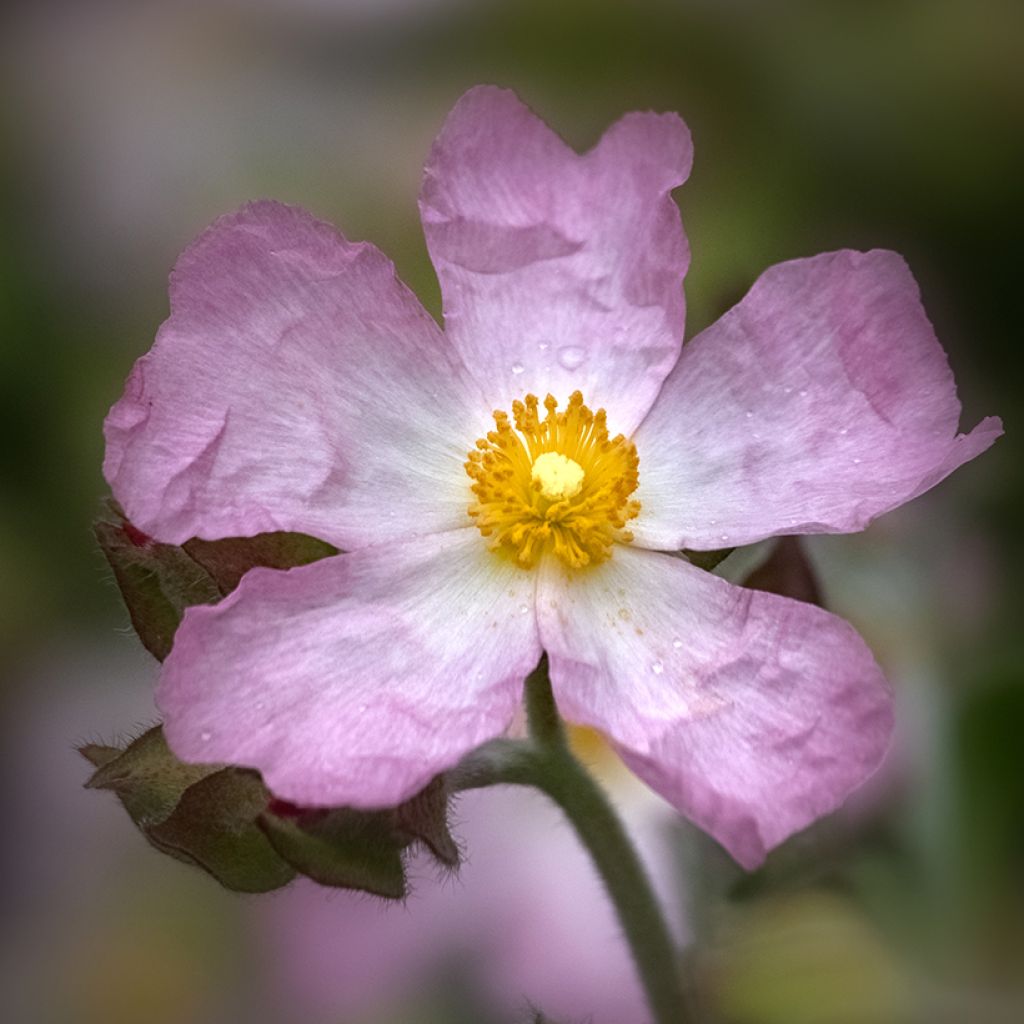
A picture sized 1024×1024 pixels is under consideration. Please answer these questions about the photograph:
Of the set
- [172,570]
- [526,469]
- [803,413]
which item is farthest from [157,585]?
[803,413]

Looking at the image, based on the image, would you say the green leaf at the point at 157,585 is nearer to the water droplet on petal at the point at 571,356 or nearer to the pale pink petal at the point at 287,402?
the pale pink petal at the point at 287,402

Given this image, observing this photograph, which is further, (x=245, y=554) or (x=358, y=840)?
(x=245, y=554)

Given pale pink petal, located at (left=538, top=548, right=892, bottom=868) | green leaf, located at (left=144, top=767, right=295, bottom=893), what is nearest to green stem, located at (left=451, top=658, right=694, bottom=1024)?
pale pink petal, located at (left=538, top=548, right=892, bottom=868)

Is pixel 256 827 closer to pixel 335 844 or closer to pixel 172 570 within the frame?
pixel 335 844

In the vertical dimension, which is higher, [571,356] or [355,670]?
[571,356]

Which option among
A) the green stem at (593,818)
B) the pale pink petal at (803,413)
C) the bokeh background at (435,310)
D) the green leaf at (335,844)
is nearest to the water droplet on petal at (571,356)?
the pale pink petal at (803,413)

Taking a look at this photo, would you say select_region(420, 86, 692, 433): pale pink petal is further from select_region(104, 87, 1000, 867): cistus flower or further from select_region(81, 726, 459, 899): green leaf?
select_region(81, 726, 459, 899): green leaf
